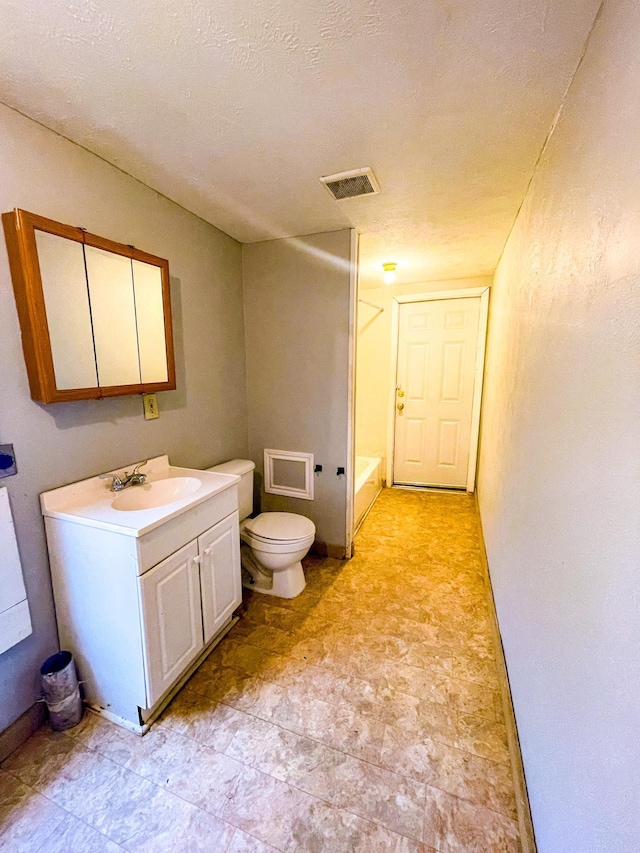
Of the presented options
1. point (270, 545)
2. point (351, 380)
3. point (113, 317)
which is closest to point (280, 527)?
point (270, 545)

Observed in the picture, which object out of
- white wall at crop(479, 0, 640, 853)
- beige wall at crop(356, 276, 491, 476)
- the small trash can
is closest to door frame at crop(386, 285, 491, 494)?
beige wall at crop(356, 276, 491, 476)

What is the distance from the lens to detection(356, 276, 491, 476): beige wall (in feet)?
12.2

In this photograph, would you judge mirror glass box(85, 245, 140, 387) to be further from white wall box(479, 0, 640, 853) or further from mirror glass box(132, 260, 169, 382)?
white wall box(479, 0, 640, 853)

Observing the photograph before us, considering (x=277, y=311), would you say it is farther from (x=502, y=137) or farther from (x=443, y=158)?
(x=502, y=137)

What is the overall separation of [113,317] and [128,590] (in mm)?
1104

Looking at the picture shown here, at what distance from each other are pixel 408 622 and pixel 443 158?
2200 mm

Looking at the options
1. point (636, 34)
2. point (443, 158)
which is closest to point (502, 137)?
point (443, 158)

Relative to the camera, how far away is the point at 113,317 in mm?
1489

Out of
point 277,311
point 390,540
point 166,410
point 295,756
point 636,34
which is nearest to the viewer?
point 636,34

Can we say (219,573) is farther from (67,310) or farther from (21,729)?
(67,310)

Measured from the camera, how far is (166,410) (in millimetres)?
1851

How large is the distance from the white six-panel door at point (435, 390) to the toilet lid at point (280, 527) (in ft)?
6.78

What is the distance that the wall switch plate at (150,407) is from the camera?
1717 mm

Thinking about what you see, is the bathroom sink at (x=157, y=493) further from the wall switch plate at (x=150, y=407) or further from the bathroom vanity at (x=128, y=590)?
the wall switch plate at (x=150, y=407)
